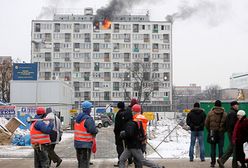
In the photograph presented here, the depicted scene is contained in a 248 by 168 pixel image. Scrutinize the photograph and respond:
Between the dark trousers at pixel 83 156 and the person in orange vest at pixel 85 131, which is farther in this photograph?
the dark trousers at pixel 83 156

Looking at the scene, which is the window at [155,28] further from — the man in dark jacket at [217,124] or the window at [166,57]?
the man in dark jacket at [217,124]

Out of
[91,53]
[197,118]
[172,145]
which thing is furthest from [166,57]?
[197,118]

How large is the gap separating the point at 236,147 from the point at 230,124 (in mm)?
845

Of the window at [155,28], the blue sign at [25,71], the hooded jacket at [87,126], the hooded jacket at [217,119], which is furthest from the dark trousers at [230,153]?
the window at [155,28]

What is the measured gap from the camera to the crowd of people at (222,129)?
35.1 ft

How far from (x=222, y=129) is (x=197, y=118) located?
1.23 metres

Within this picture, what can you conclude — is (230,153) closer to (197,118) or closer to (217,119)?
(217,119)

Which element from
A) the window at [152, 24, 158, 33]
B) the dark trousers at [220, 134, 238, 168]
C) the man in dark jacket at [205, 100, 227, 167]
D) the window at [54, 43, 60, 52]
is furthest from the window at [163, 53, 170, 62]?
the dark trousers at [220, 134, 238, 168]

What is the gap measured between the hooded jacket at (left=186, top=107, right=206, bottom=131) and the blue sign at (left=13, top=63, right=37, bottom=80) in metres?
25.7

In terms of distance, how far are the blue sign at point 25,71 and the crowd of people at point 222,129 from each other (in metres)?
25.8

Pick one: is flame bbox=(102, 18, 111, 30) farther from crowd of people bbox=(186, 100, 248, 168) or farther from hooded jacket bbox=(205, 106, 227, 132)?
hooded jacket bbox=(205, 106, 227, 132)

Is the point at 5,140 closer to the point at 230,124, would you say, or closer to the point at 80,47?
the point at 230,124

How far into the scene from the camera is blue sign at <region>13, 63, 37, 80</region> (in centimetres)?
3780

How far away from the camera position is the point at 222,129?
1213cm
